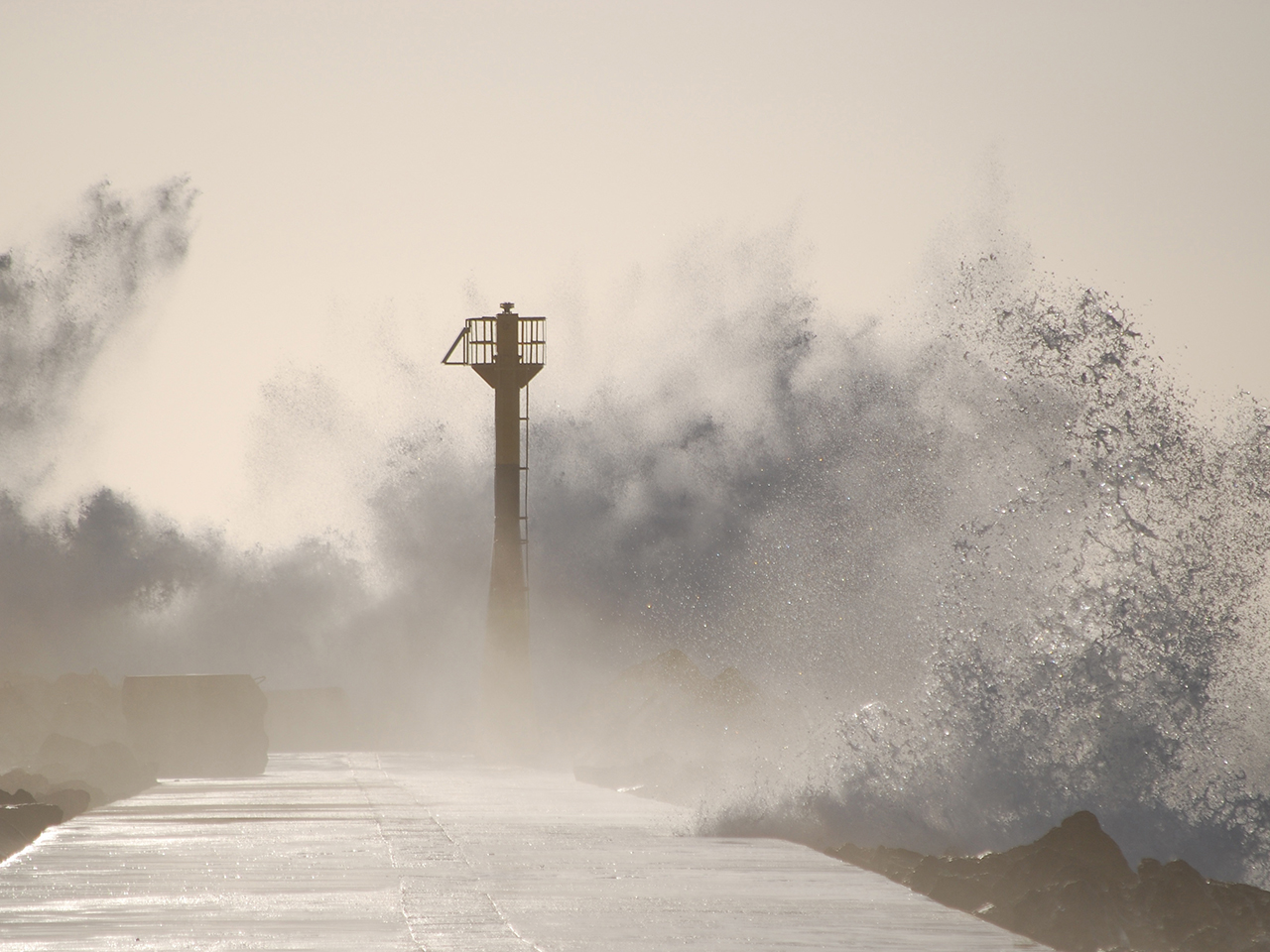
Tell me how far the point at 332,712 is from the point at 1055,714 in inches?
1435

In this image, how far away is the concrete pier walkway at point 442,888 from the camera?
927 centimetres

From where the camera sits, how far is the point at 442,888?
452 inches

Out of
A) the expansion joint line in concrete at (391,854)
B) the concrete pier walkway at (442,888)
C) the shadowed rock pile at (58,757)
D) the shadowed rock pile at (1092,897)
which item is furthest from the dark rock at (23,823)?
the shadowed rock pile at (1092,897)

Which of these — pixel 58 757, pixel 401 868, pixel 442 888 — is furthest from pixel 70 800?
pixel 58 757

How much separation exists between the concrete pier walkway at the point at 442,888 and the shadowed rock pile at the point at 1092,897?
37cm

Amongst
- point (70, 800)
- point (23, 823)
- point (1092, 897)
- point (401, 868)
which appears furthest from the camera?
point (70, 800)

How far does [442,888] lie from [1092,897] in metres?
4.22

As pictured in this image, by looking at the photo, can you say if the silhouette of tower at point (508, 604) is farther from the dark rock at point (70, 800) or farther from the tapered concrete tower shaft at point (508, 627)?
the dark rock at point (70, 800)

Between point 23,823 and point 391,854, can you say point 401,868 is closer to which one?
point 391,854

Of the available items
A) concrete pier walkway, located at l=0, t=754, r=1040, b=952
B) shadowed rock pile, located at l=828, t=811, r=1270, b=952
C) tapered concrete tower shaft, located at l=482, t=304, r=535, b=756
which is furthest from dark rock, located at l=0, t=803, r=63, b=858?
tapered concrete tower shaft, located at l=482, t=304, r=535, b=756

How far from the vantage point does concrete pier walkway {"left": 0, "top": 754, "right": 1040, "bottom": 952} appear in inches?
365

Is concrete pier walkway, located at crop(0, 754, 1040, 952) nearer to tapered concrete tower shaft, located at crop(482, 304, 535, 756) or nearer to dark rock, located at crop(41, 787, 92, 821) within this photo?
dark rock, located at crop(41, 787, 92, 821)

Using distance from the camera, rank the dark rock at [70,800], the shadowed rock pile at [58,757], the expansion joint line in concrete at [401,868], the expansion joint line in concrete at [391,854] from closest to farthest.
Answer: the expansion joint line in concrete at [391,854] → the expansion joint line in concrete at [401,868] → the shadowed rock pile at [58,757] → the dark rock at [70,800]

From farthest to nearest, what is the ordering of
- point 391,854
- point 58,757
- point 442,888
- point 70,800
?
point 58,757 → point 70,800 → point 391,854 → point 442,888
